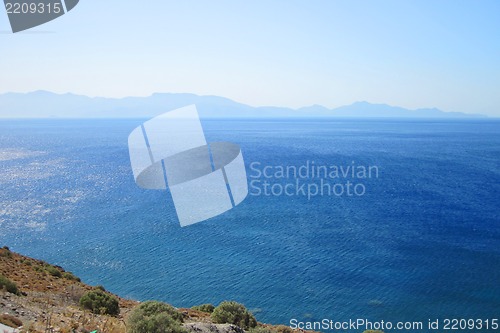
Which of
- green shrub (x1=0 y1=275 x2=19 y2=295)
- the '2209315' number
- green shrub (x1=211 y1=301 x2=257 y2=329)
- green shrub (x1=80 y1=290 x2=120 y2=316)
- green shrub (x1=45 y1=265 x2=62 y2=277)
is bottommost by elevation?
green shrub (x1=211 y1=301 x2=257 y2=329)

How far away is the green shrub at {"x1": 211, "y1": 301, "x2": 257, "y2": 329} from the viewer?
530 inches

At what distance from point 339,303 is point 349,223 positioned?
16004 millimetres

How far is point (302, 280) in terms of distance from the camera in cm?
2659

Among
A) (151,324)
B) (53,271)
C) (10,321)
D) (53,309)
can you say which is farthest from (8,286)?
(151,324)

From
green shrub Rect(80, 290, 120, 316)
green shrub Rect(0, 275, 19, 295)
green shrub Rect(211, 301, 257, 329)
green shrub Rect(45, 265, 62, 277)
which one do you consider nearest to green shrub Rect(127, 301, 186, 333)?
green shrub Rect(80, 290, 120, 316)

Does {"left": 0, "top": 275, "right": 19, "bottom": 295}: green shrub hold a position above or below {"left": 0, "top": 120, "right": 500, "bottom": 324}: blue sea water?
above

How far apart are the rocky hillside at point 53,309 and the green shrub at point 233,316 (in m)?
0.29

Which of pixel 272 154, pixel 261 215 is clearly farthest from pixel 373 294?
pixel 272 154

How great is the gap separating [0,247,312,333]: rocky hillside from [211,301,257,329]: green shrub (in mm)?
294

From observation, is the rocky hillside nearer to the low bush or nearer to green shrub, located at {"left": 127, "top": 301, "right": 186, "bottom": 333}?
the low bush

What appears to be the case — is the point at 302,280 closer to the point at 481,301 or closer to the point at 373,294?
the point at 373,294

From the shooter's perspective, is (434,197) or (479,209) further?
(434,197)

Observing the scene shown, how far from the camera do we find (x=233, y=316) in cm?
1348

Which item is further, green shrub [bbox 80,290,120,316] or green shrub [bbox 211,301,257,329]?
green shrub [bbox 211,301,257,329]
